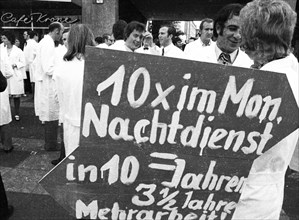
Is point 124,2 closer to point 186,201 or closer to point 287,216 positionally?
point 287,216

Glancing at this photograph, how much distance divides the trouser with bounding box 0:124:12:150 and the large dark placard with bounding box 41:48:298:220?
12.8 ft

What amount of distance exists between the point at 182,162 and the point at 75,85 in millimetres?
1706

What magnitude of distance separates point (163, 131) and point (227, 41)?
1.47m

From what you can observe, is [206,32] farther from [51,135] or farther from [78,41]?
[78,41]

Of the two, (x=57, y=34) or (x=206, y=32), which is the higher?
(x=206, y=32)

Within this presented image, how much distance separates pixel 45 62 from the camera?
4852mm

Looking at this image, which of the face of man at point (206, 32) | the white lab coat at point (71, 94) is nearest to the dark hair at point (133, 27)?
the face of man at point (206, 32)

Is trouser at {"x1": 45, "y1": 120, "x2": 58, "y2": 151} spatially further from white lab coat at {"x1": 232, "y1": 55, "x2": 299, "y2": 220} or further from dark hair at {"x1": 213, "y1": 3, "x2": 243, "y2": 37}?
white lab coat at {"x1": 232, "y1": 55, "x2": 299, "y2": 220}

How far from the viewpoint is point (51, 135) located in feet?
16.9

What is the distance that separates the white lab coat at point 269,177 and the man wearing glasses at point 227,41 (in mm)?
1095

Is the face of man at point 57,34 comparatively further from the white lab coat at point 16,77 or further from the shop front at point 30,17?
the shop front at point 30,17

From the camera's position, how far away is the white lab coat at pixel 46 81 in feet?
15.9

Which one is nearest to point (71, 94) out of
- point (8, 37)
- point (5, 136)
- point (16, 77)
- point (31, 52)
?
point (5, 136)

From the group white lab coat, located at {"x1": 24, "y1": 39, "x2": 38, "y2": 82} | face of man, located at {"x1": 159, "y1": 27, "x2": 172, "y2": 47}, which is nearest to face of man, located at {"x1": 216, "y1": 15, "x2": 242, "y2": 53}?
face of man, located at {"x1": 159, "y1": 27, "x2": 172, "y2": 47}
